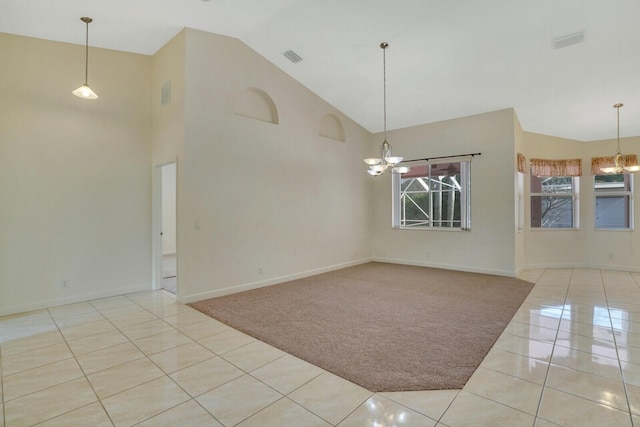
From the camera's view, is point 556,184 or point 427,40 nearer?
point 427,40

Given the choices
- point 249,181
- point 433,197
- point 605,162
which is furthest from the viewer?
point 433,197

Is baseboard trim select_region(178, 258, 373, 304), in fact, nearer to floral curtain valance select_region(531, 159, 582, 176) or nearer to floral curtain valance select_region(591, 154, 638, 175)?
floral curtain valance select_region(531, 159, 582, 176)

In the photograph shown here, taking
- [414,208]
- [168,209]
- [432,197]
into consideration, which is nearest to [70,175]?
[168,209]

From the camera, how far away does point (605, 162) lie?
644cm

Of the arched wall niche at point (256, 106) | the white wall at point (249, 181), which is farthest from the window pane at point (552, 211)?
the arched wall niche at point (256, 106)

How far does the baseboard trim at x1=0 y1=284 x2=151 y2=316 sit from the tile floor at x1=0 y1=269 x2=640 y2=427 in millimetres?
281

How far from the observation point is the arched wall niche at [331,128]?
6.50 metres

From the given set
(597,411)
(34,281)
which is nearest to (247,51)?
(34,281)

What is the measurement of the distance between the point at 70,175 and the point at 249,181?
7.97 ft

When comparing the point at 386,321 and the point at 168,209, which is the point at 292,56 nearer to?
the point at 386,321

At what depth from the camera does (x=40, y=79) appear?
4.04 meters

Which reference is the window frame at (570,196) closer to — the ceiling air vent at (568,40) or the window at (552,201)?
the window at (552,201)

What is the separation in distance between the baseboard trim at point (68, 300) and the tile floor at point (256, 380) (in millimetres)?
281

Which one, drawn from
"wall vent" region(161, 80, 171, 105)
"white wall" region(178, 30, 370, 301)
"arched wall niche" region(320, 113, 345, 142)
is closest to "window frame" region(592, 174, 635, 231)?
"white wall" region(178, 30, 370, 301)
